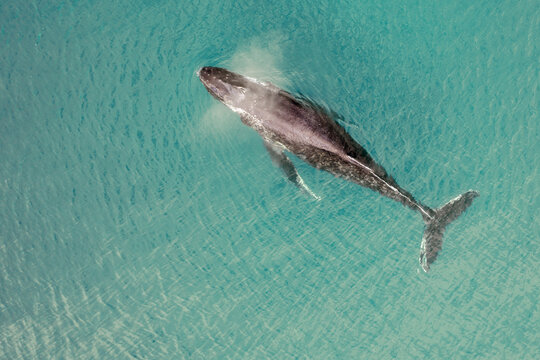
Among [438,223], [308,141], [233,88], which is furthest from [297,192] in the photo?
[438,223]

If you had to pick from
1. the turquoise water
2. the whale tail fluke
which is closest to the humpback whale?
the whale tail fluke

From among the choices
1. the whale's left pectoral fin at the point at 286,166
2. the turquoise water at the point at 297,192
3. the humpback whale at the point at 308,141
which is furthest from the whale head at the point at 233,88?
the whale's left pectoral fin at the point at 286,166

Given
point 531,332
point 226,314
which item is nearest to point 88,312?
point 226,314

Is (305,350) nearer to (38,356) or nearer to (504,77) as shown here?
(38,356)

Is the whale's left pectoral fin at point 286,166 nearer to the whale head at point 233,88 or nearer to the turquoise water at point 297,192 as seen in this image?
the turquoise water at point 297,192

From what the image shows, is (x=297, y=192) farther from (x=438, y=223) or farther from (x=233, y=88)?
(x=438, y=223)

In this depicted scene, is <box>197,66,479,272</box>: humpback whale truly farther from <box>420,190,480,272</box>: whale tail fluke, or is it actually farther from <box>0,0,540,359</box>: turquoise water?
<box>0,0,540,359</box>: turquoise water
